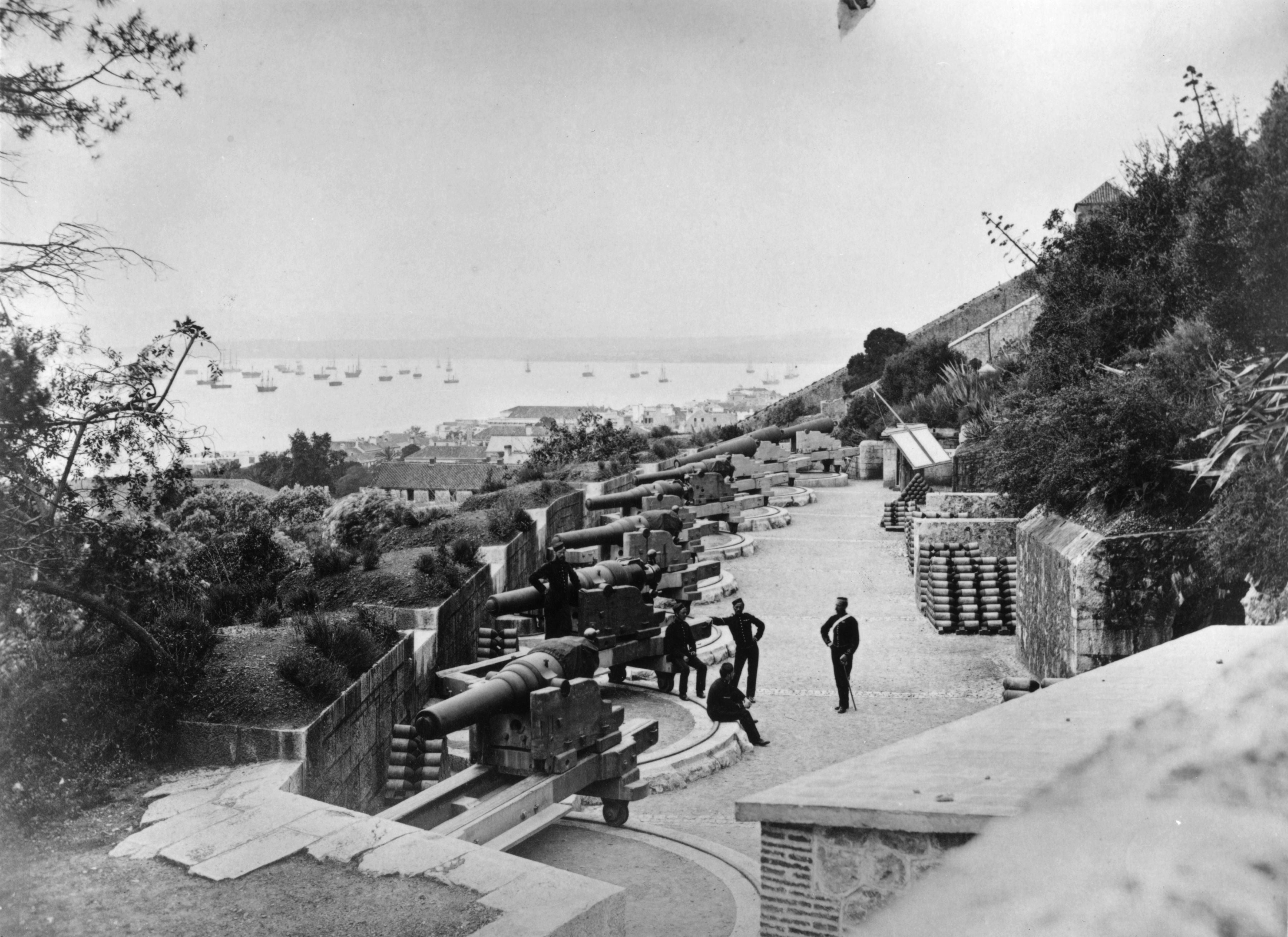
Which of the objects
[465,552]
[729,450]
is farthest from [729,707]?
[729,450]

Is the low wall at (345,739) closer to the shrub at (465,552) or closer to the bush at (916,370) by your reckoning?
the shrub at (465,552)

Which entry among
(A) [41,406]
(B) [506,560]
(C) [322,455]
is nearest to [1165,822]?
(A) [41,406]

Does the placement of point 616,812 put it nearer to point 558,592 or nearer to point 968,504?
point 558,592

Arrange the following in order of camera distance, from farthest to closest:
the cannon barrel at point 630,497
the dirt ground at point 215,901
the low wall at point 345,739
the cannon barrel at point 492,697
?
the cannon barrel at point 630,497
the low wall at point 345,739
the cannon barrel at point 492,697
the dirt ground at point 215,901

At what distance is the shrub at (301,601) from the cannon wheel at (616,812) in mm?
3418

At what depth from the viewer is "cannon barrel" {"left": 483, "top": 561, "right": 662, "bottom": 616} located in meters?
9.76

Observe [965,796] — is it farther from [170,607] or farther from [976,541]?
[976,541]

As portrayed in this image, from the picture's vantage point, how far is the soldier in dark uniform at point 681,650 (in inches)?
409

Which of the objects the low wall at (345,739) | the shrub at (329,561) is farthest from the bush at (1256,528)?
the shrub at (329,561)

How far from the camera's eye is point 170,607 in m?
7.67

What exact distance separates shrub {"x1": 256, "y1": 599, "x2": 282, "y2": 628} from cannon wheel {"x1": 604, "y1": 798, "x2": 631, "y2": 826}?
10.4 feet

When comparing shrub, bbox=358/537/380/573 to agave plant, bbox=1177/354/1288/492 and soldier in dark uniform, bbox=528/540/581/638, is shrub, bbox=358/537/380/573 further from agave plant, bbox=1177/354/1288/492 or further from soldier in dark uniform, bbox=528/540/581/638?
agave plant, bbox=1177/354/1288/492

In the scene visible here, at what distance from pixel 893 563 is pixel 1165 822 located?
1645cm

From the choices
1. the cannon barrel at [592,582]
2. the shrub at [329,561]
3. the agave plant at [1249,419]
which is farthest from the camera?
the shrub at [329,561]
